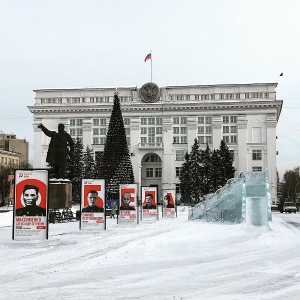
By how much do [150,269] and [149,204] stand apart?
21424mm

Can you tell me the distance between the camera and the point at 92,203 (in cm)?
2136

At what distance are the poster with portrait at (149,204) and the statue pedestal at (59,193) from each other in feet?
19.2

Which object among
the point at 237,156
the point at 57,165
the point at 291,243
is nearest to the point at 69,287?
the point at 291,243

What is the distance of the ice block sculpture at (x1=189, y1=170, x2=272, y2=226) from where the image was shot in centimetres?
2578

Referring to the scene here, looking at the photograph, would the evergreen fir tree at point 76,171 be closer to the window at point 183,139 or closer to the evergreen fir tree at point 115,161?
the evergreen fir tree at point 115,161

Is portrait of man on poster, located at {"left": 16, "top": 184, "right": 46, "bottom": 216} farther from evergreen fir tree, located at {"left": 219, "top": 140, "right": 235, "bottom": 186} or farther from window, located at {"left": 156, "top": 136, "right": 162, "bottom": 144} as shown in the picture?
window, located at {"left": 156, "top": 136, "right": 162, "bottom": 144}

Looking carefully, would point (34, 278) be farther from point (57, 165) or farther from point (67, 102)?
point (67, 102)

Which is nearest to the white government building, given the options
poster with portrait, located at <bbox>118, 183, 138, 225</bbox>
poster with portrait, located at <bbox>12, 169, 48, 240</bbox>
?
poster with portrait, located at <bbox>118, 183, 138, 225</bbox>

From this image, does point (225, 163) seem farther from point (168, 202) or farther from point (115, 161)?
point (168, 202)

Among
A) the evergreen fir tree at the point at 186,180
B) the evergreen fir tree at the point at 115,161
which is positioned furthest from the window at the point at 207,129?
the evergreen fir tree at the point at 115,161

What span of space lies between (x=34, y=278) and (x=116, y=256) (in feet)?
12.0

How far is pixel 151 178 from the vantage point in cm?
10581

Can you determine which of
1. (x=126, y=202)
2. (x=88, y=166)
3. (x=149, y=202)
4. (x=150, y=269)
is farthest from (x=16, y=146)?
(x=150, y=269)

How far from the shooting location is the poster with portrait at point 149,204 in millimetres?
31969
